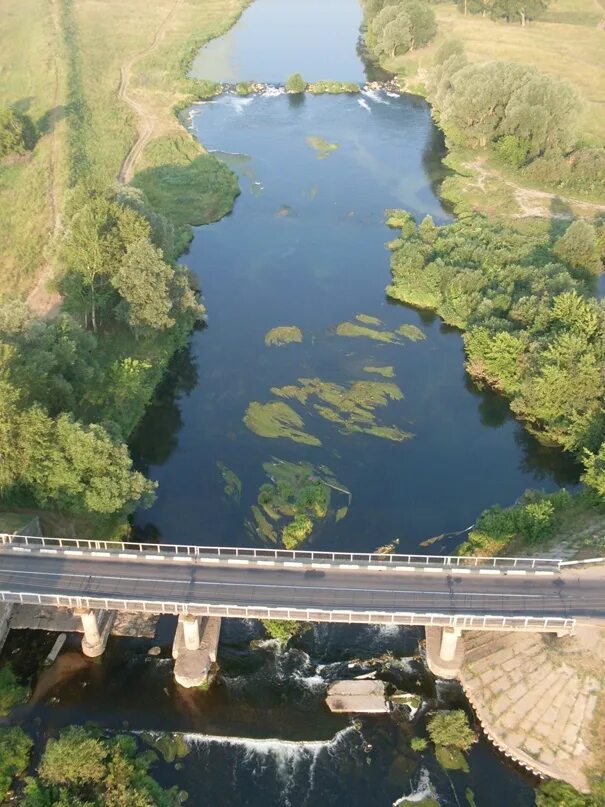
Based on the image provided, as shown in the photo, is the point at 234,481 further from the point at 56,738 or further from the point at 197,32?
the point at 197,32

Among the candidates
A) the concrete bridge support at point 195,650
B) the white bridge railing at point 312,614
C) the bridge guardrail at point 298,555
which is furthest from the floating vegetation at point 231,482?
the white bridge railing at point 312,614

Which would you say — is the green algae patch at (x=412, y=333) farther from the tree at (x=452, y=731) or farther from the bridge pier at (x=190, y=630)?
the tree at (x=452, y=731)

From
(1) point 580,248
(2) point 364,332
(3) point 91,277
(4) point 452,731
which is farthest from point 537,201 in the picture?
(4) point 452,731

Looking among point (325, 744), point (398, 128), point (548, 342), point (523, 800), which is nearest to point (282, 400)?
point (548, 342)

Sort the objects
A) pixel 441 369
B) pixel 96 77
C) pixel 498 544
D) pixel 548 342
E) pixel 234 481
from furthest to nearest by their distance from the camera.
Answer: pixel 96 77, pixel 441 369, pixel 548 342, pixel 234 481, pixel 498 544

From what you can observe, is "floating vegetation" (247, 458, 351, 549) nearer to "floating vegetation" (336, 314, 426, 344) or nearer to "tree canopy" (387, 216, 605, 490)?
"tree canopy" (387, 216, 605, 490)

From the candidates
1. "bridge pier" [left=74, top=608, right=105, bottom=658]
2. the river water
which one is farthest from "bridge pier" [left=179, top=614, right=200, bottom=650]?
"bridge pier" [left=74, top=608, right=105, bottom=658]

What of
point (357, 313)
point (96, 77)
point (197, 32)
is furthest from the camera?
point (197, 32)
